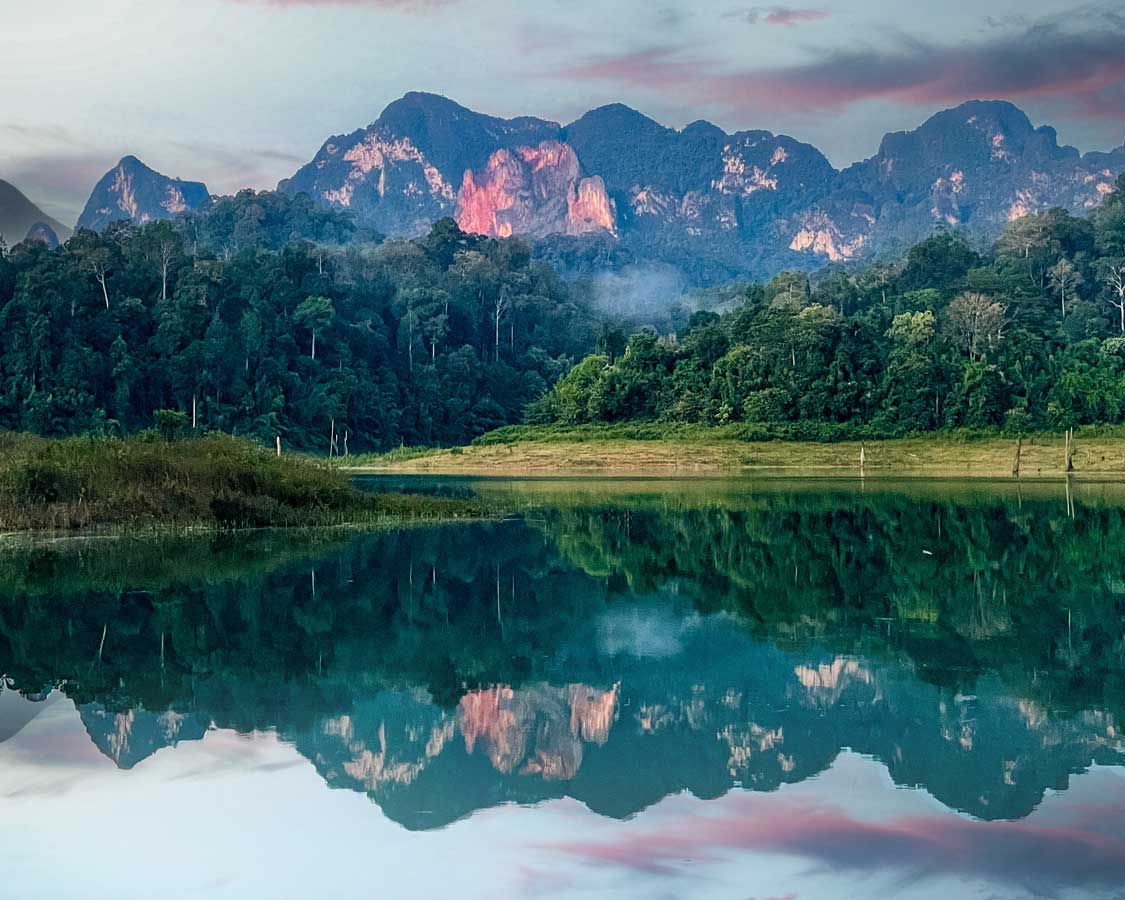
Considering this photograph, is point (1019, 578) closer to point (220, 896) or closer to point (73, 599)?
point (73, 599)

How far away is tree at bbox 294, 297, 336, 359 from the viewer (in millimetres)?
101688

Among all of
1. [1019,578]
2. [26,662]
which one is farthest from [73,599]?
[1019,578]

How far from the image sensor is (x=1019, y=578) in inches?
747

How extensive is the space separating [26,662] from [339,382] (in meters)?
86.6

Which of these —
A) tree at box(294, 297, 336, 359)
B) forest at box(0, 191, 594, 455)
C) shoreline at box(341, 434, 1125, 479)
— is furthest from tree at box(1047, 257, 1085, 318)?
tree at box(294, 297, 336, 359)

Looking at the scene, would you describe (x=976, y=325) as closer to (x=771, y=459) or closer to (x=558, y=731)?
(x=771, y=459)

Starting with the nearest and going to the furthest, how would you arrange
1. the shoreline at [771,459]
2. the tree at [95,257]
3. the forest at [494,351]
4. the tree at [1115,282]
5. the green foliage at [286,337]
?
the shoreline at [771,459] → the forest at [494,351] → the green foliage at [286,337] → the tree at [95,257] → the tree at [1115,282]

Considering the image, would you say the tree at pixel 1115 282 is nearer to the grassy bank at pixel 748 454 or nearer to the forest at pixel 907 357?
the forest at pixel 907 357

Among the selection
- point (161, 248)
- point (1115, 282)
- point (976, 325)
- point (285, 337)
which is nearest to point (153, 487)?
point (976, 325)

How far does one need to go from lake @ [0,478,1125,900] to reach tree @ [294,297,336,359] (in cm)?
8336

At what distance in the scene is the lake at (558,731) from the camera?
23.2ft

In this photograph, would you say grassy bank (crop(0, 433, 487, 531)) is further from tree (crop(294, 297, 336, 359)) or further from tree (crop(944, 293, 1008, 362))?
tree (crop(294, 297, 336, 359))

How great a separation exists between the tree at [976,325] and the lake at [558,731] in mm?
64272

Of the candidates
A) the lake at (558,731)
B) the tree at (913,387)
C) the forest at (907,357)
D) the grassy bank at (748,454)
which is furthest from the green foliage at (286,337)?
the lake at (558,731)
